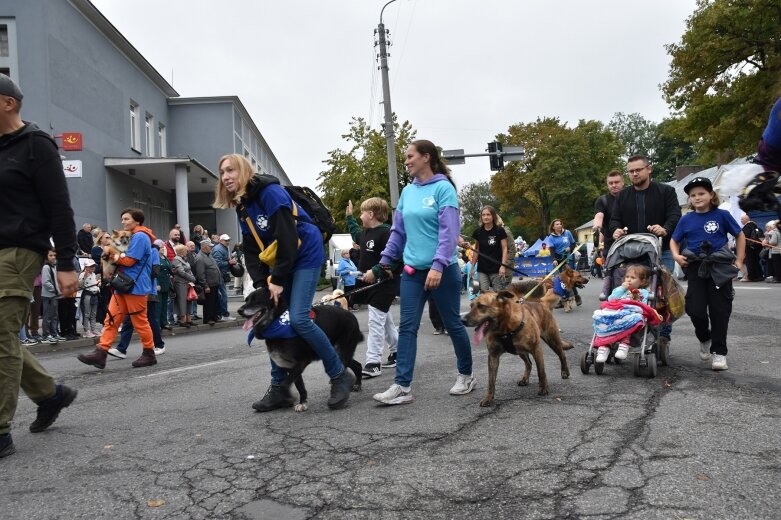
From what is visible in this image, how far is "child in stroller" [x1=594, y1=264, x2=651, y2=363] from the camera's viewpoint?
5.95 metres

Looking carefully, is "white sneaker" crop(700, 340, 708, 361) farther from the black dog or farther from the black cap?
the black dog

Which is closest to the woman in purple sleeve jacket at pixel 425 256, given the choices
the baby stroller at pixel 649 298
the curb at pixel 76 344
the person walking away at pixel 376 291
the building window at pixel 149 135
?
the person walking away at pixel 376 291

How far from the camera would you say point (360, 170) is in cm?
3656

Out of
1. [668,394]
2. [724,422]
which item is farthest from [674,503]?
[668,394]

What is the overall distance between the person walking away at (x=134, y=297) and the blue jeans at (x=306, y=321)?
3902mm

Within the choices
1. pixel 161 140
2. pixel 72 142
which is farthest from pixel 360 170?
pixel 72 142

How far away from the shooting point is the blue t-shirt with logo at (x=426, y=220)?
538 cm

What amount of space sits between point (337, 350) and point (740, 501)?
11.1 ft

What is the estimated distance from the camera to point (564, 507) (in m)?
3.06

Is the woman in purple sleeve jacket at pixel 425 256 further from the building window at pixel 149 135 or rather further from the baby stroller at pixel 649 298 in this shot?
the building window at pixel 149 135

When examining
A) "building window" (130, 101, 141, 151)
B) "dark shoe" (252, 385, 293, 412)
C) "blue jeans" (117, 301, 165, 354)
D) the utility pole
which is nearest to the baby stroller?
"dark shoe" (252, 385, 293, 412)

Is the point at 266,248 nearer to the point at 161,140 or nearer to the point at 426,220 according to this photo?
the point at 426,220

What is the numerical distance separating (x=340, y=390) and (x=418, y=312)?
87 cm

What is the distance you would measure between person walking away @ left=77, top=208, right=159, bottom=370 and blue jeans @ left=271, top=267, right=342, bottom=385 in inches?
154
